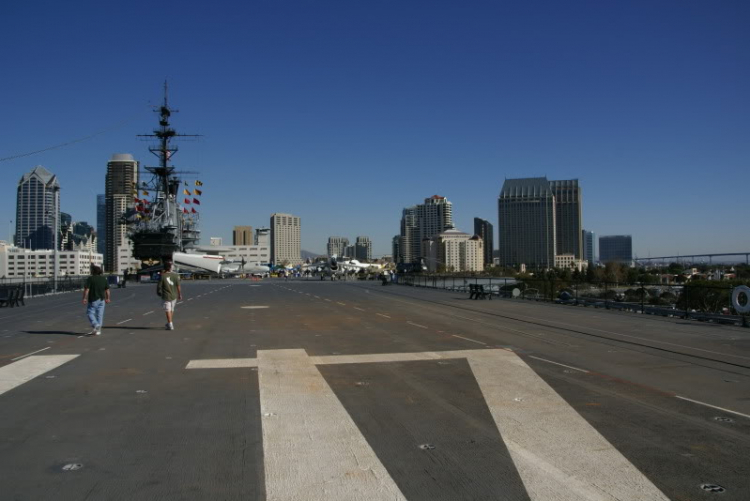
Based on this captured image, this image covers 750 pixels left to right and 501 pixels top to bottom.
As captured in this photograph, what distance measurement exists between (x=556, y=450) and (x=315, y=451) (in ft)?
8.23

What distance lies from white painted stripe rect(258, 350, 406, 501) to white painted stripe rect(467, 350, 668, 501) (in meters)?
1.42

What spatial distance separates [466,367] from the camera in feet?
34.3

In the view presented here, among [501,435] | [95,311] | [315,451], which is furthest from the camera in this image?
[95,311]

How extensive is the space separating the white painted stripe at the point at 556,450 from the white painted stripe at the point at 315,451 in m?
1.42

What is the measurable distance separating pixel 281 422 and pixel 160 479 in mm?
1944

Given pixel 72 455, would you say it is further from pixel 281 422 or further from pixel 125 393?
pixel 125 393

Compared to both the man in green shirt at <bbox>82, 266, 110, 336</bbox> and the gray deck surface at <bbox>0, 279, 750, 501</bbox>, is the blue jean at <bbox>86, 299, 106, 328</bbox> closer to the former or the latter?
the man in green shirt at <bbox>82, 266, 110, 336</bbox>

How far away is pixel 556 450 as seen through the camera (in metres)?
5.69

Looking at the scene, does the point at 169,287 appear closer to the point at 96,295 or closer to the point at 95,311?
the point at 96,295

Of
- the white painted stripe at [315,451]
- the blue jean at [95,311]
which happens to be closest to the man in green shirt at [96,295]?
the blue jean at [95,311]

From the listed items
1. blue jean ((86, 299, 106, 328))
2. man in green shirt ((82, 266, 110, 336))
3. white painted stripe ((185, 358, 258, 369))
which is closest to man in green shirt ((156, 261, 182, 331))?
man in green shirt ((82, 266, 110, 336))

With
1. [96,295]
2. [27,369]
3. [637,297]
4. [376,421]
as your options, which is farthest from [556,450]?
[637,297]

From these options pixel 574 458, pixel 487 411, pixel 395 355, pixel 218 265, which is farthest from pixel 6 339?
pixel 218 265

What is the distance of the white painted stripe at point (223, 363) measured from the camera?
1054 cm
